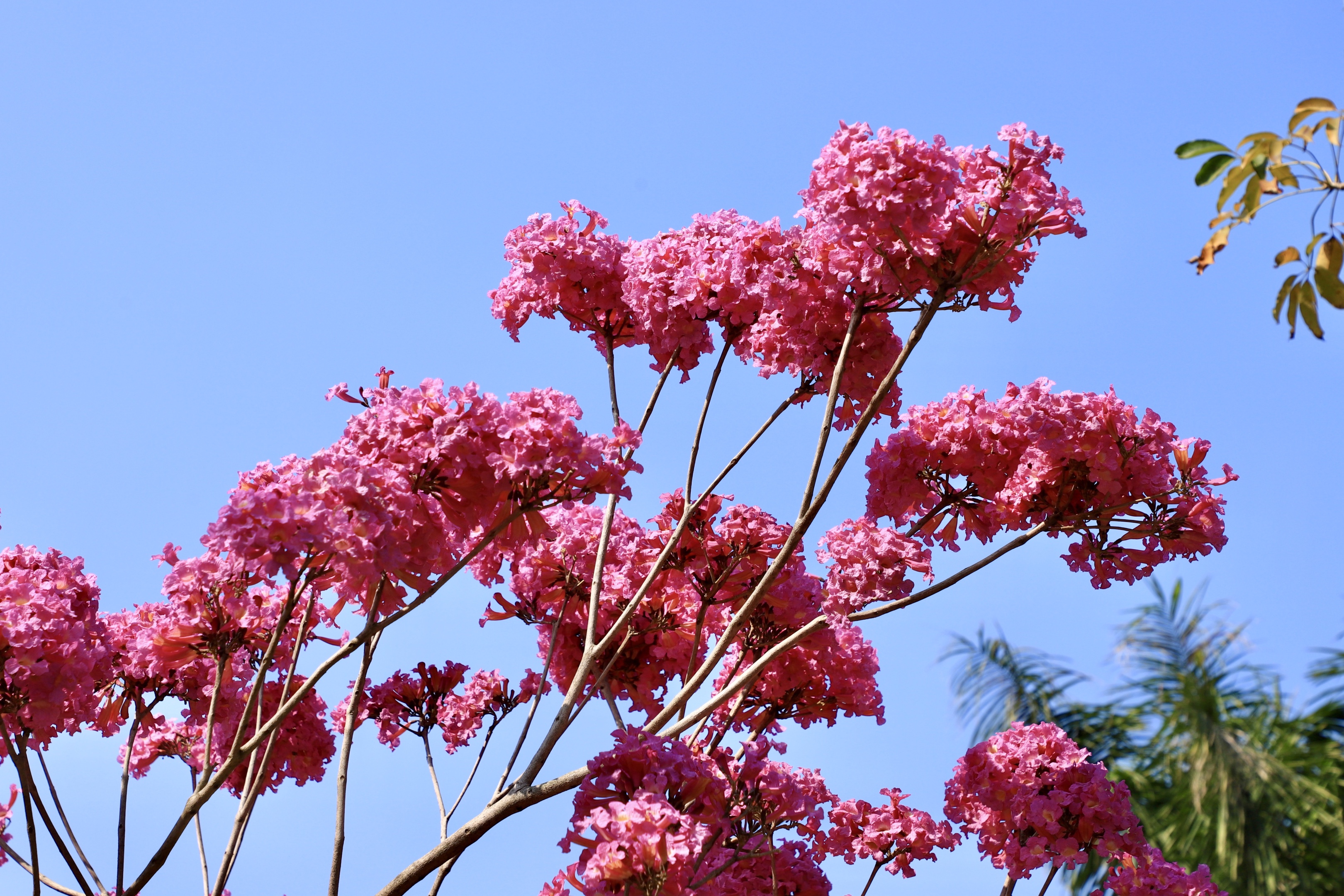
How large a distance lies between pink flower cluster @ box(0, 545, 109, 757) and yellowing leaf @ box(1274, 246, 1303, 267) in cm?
513

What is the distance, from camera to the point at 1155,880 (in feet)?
21.4

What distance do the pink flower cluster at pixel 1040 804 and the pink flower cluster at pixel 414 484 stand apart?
10.9ft

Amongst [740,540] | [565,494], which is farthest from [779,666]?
[565,494]

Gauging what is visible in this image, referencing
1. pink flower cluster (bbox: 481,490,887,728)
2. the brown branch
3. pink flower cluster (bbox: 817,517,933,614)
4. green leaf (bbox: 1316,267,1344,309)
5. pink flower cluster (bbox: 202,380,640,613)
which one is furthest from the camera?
pink flower cluster (bbox: 481,490,887,728)

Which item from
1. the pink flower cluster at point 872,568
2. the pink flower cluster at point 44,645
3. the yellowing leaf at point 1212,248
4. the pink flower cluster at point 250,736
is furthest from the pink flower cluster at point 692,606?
the yellowing leaf at point 1212,248

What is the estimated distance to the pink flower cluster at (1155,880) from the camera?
6469 millimetres

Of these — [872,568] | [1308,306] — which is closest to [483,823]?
[872,568]

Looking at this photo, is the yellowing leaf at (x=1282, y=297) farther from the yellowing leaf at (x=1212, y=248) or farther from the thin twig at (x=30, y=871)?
the thin twig at (x=30, y=871)

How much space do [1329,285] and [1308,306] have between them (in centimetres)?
7

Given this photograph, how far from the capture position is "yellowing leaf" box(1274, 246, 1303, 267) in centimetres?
290

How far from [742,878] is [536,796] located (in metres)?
1.24

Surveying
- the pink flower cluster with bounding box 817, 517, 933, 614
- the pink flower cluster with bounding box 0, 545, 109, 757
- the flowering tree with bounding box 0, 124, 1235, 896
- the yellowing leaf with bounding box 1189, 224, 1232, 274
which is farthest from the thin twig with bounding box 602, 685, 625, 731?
the yellowing leaf with bounding box 1189, 224, 1232, 274

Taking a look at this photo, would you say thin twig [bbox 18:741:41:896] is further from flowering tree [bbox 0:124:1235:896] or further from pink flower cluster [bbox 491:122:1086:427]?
pink flower cluster [bbox 491:122:1086:427]

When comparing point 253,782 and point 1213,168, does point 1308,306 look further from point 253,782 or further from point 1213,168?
point 253,782
